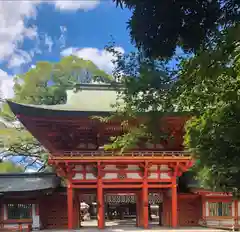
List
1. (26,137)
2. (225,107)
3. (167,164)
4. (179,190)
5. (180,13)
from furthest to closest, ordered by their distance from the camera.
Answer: (26,137)
(179,190)
(167,164)
(225,107)
(180,13)

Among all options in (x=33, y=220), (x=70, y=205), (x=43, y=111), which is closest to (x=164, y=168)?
(x=70, y=205)

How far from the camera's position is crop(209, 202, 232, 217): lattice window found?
58.2 ft

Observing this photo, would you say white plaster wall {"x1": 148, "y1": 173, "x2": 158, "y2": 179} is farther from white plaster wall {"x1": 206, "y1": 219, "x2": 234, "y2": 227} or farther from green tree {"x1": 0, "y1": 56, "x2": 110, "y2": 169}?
green tree {"x1": 0, "y1": 56, "x2": 110, "y2": 169}

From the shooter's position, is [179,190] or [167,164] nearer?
[167,164]

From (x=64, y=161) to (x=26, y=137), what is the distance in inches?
533

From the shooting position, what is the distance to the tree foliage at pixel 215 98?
4094 millimetres

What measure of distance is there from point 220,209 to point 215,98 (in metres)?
13.7

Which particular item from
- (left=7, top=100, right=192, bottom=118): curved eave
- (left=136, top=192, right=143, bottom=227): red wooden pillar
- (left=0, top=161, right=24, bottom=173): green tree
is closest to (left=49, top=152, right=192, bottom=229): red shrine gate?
(left=136, top=192, right=143, bottom=227): red wooden pillar

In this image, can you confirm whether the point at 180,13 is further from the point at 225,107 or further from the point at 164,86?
the point at 225,107

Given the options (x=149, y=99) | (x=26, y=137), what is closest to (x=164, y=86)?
(x=149, y=99)

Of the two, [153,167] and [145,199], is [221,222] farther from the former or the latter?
[153,167]

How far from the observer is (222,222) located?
17516mm

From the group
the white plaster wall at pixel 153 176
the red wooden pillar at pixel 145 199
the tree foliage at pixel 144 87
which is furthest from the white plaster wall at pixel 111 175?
the tree foliage at pixel 144 87

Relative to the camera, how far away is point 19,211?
1730cm
